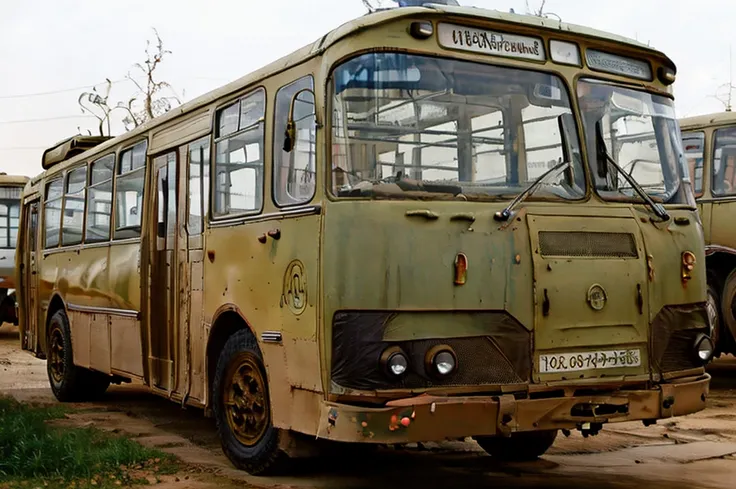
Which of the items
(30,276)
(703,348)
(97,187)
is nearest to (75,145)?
(97,187)

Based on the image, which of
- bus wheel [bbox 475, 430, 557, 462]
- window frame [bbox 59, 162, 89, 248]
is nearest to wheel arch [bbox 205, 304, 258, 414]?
bus wheel [bbox 475, 430, 557, 462]

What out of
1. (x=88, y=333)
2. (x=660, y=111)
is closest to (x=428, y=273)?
(x=660, y=111)

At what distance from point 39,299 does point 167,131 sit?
5.08 m

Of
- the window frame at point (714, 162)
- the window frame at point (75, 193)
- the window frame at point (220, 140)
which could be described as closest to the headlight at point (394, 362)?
the window frame at point (220, 140)

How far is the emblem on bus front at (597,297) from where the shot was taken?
646cm

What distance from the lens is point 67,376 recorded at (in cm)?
1205

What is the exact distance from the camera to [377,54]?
20.7 feet

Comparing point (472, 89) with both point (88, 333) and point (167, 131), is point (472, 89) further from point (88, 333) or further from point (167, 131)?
point (88, 333)

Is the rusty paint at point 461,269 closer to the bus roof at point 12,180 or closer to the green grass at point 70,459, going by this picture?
the green grass at point 70,459

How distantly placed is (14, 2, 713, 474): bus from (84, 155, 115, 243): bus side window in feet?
11.4

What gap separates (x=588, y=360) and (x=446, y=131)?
1.58m

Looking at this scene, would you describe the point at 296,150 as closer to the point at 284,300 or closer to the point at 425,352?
the point at 284,300

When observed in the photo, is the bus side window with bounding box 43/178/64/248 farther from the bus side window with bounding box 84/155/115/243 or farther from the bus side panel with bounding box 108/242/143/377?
the bus side panel with bounding box 108/242/143/377

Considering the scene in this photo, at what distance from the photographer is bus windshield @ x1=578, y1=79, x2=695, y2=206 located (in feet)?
22.5
